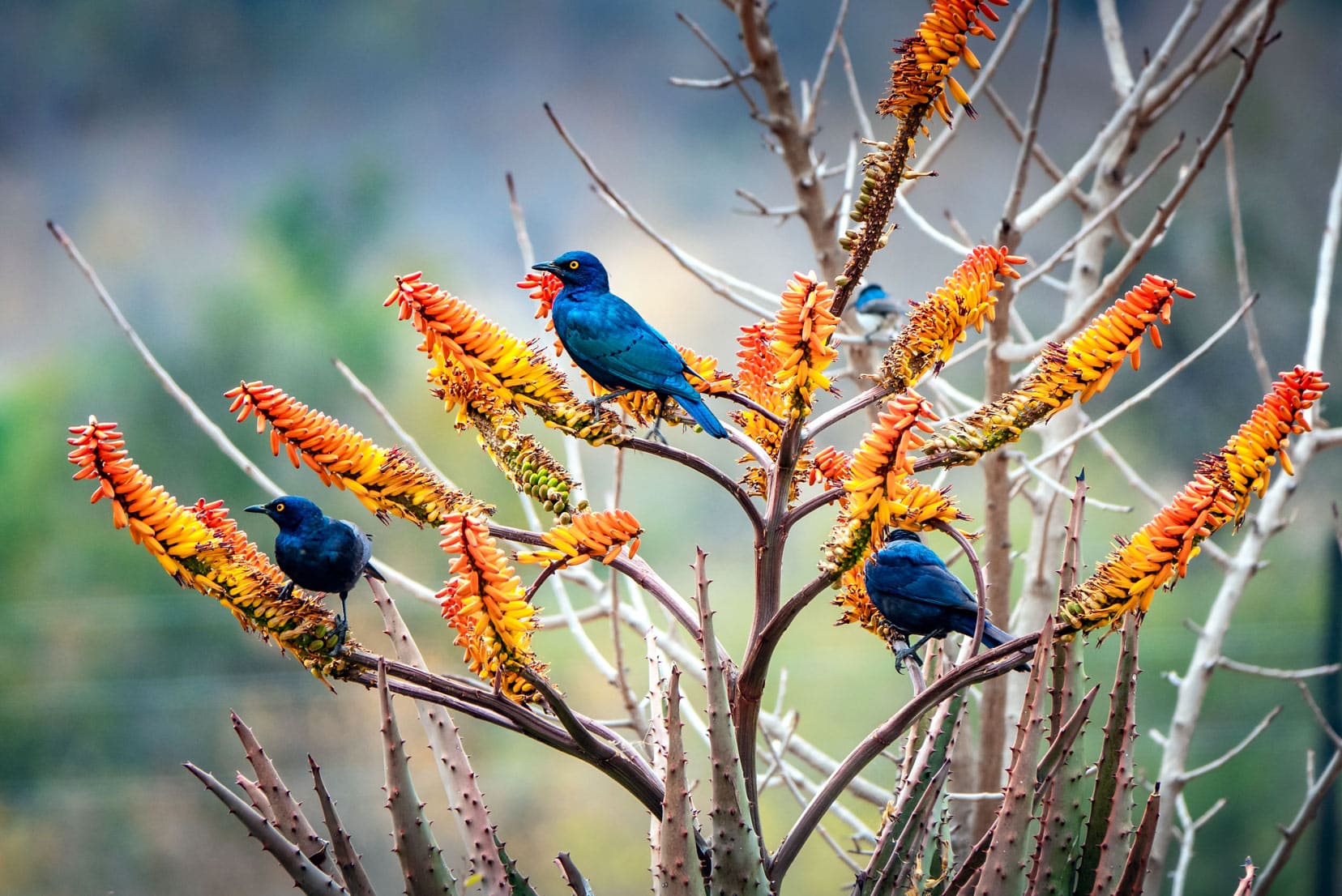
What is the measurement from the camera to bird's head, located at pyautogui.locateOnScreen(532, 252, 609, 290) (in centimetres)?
79

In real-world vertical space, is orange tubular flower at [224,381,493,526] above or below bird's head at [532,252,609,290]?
below

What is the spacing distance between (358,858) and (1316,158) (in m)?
3.30

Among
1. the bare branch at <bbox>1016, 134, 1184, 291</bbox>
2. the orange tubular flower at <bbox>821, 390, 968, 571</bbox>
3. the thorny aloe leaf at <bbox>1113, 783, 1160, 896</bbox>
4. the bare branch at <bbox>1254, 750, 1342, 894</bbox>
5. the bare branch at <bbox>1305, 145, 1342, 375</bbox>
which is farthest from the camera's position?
the bare branch at <bbox>1305, 145, 1342, 375</bbox>

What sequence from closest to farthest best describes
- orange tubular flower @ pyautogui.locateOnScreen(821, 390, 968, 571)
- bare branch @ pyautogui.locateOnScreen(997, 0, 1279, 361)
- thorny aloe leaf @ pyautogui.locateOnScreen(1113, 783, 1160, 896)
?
orange tubular flower @ pyautogui.locateOnScreen(821, 390, 968, 571)
thorny aloe leaf @ pyautogui.locateOnScreen(1113, 783, 1160, 896)
bare branch @ pyautogui.locateOnScreen(997, 0, 1279, 361)

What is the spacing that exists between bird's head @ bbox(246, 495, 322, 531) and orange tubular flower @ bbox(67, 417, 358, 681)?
0.09 metres

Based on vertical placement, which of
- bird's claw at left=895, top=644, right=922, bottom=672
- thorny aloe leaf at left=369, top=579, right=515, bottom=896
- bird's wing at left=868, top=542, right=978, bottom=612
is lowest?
thorny aloe leaf at left=369, top=579, right=515, bottom=896

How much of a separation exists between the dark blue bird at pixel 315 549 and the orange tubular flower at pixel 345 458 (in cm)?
10

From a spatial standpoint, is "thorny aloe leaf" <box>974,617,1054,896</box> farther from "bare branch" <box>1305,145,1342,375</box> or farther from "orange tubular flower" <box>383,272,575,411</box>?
"bare branch" <box>1305,145,1342,375</box>

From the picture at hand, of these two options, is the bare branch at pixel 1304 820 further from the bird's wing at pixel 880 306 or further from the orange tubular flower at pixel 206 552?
the orange tubular flower at pixel 206 552

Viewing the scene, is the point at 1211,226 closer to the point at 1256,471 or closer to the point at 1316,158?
the point at 1316,158

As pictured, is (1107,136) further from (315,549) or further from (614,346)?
(315,549)

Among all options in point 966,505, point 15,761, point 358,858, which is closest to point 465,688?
point 358,858

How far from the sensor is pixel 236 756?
298 cm

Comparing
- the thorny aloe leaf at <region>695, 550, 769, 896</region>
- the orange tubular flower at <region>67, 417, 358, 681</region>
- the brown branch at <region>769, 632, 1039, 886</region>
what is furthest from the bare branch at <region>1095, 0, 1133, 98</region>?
the orange tubular flower at <region>67, 417, 358, 681</region>
